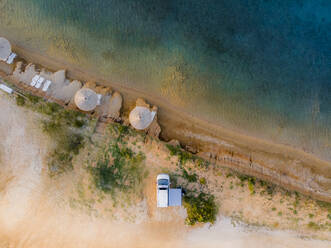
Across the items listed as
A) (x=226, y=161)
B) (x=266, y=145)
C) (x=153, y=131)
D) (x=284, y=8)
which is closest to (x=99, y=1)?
(x=153, y=131)

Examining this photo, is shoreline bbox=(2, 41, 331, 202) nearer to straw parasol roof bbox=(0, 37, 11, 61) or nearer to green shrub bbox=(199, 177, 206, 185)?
straw parasol roof bbox=(0, 37, 11, 61)

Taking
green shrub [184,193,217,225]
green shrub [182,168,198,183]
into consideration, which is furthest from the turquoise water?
green shrub [184,193,217,225]

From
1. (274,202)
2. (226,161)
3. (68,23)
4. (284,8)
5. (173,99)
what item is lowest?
(274,202)

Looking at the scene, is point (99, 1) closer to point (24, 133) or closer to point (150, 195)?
point (24, 133)

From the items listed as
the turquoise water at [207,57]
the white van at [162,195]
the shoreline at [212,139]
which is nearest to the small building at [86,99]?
the shoreline at [212,139]

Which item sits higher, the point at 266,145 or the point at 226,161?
the point at 266,145

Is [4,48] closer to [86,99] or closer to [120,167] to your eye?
[86,99]

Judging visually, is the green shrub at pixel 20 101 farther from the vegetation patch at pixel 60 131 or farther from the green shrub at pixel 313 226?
the green shrub at pixel 313 226
